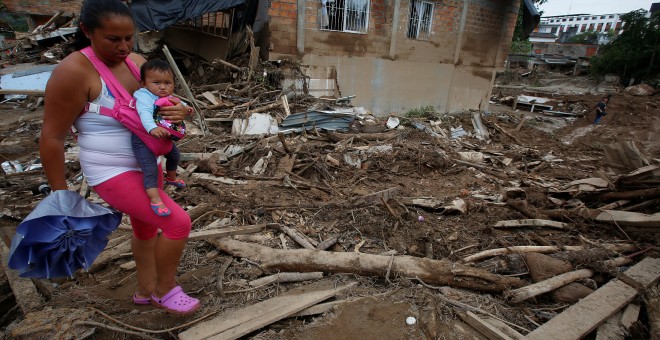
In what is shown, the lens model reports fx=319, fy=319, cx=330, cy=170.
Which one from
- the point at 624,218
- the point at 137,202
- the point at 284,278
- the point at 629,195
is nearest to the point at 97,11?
the point at 137,202

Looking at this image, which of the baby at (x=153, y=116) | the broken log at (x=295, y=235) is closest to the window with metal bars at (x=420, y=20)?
the broken log at (x=295, y=235)

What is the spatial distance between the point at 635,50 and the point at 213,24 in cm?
2795

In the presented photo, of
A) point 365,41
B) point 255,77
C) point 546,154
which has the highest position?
point 365,41

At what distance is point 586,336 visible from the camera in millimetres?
2340

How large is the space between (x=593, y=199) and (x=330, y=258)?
14.1 feet

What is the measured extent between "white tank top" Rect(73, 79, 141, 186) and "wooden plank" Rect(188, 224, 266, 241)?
5.28 ft

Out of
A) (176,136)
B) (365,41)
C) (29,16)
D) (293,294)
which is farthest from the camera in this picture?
(29,16)

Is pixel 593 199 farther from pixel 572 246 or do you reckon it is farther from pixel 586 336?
pixel 586 336

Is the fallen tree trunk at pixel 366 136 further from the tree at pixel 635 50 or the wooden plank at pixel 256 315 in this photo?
the tree at pixel 635 50

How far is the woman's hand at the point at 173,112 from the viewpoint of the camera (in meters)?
1.74

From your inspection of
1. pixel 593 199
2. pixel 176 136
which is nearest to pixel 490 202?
pixel 593 199

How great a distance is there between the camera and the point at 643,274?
2.92 m

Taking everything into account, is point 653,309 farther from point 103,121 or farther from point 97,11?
point 97,11

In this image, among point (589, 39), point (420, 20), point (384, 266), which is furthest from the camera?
point (589, 39)
